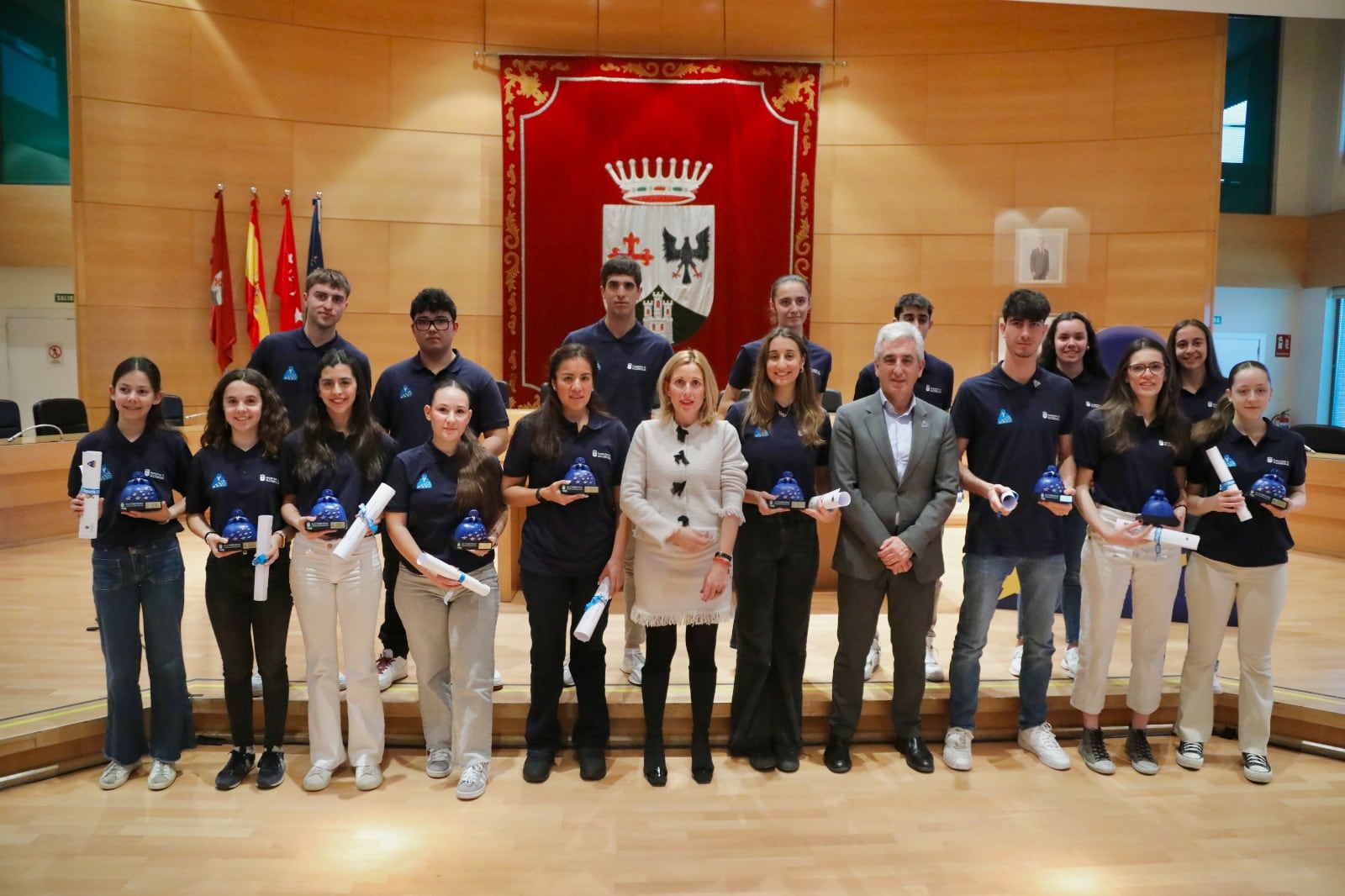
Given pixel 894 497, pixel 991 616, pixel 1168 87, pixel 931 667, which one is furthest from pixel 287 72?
pixel 1168 87

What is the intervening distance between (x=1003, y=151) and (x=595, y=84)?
11.5 feet

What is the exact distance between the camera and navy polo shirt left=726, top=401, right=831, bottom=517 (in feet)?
9.93

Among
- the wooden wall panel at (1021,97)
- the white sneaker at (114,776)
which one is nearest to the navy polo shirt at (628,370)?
the white sneaker at (114,776)

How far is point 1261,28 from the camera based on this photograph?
885 centimetres

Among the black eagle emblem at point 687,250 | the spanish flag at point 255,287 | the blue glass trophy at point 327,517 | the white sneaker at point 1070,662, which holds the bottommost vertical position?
the white sneaker at point 1070,662

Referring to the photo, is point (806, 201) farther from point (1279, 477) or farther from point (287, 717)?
point (287, 717)

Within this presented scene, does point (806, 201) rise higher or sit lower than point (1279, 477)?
higher

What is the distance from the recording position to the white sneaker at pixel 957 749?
10.6 ft

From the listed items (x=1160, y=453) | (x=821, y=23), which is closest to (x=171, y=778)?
(x=1160, y=453)

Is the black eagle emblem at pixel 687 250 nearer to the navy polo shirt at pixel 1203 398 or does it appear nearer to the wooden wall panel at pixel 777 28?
the wooden wall panel at pixel 777 28

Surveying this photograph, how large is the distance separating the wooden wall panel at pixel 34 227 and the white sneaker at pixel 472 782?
8.29 metres

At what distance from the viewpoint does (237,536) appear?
9.16 ft

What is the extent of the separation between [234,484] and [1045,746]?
10.3 feet

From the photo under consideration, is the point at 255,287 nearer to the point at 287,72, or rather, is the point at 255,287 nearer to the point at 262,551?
the point at 287,72
